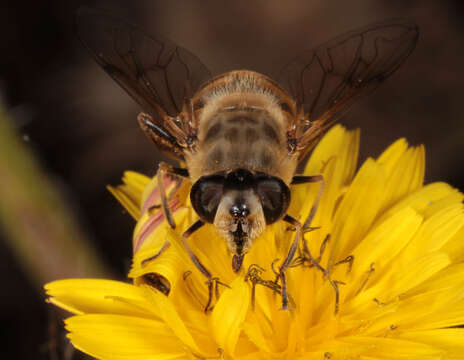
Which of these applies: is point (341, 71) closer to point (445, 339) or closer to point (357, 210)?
point (357, 210)

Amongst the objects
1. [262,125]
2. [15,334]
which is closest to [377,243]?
[262,125]

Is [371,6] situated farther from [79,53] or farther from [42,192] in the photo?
[42,192]

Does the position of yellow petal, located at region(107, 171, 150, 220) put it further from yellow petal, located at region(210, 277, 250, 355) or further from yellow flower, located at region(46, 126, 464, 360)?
yellow petal, located at region(210, 277, 250, 355)

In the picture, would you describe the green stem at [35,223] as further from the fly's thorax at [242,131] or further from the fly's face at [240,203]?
the fly's face at [240,203]

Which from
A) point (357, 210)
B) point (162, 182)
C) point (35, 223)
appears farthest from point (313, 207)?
point (35, 223)

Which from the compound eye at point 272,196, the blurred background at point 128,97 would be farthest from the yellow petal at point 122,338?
the blurred background at point 128,97

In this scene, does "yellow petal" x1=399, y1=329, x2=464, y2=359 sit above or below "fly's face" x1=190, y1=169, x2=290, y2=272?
below

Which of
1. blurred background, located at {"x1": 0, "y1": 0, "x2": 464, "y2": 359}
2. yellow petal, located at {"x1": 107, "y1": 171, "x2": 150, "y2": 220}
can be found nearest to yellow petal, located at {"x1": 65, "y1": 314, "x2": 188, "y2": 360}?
yellow petal, located at {"x1": 107, "y1": 171, "x2": 150, "y2": 220}
